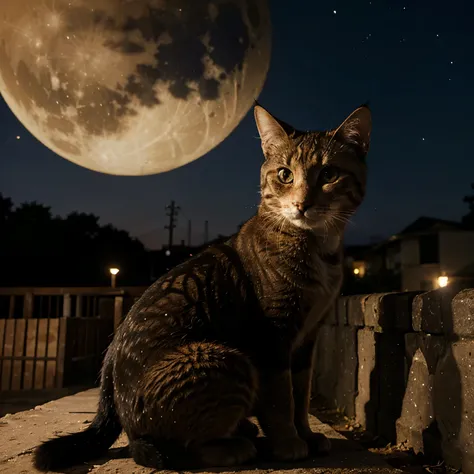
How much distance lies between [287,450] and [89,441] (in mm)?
→ 1092

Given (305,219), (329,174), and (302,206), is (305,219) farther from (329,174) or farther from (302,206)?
(329,174)

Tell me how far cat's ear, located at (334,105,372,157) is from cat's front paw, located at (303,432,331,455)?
1645mm

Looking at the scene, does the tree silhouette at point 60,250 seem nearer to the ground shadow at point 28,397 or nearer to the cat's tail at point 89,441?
the ground shadow at point 28,397

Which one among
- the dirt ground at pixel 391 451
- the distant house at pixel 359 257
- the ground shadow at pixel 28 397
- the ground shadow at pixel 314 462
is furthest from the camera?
the distant house at pixel 359 257

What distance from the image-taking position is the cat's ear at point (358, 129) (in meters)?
2.96

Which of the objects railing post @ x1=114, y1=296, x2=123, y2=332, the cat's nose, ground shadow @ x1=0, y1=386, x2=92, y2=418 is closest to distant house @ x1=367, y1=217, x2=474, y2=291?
railing post @ x1=114, y1=296, x2=123, y2=332

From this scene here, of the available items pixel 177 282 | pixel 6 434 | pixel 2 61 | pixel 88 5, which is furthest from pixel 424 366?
pixel 2 61

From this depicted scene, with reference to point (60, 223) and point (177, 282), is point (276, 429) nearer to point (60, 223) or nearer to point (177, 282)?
point (177, 282)

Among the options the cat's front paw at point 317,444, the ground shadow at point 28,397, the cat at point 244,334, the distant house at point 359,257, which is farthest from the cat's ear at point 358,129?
the distant house at point 359,257

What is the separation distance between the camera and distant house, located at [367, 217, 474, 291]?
26.4 m

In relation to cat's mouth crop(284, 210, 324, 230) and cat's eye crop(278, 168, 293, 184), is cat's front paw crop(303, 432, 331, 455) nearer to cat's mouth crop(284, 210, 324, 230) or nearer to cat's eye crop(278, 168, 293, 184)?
cat's mouth crop(284, 210, 324, 230)

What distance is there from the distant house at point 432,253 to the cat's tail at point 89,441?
79.5 feet

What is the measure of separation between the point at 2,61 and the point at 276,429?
4982mm

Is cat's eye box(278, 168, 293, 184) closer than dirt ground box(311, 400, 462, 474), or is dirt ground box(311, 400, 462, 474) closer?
cat's eye box(278, 168, 293, 184)
